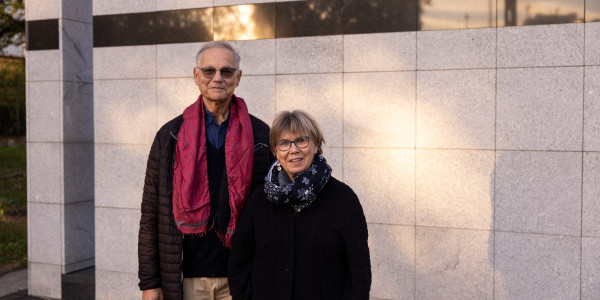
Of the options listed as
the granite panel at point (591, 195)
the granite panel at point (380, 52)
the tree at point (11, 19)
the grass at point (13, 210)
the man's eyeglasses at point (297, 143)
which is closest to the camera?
the man's eyeglasses at point (297, 143)

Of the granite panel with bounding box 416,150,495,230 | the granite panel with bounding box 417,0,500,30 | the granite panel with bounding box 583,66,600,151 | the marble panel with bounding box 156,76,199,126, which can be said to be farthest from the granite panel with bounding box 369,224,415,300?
the marble panel with bounding box 156,76,199,126

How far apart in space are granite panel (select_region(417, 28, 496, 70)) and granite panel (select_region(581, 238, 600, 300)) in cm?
164

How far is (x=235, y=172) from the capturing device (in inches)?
126

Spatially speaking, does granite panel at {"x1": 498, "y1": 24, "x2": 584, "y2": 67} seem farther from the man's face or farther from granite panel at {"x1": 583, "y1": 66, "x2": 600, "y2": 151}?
the man's face

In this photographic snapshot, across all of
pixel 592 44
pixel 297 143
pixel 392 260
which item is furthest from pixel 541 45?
pixel 297 143

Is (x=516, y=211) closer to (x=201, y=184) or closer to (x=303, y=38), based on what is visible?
(x=303, y=38)

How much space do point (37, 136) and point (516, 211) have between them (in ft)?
18.3

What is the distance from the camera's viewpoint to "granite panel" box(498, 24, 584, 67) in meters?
5.05

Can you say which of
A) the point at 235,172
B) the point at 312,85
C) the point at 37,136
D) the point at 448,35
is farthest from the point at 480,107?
the point at 37,136

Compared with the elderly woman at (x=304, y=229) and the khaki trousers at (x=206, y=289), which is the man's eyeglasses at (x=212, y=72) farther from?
the khaki trousers at (x=206, y=289)

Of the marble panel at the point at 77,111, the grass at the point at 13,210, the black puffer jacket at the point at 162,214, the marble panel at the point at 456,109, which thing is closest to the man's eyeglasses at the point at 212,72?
the black puffer jacket at the point at 162,214

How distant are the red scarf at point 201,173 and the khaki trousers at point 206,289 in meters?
0.23

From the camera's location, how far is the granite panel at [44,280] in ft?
24.4

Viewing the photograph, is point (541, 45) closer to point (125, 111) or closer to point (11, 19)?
point (125, 111)
